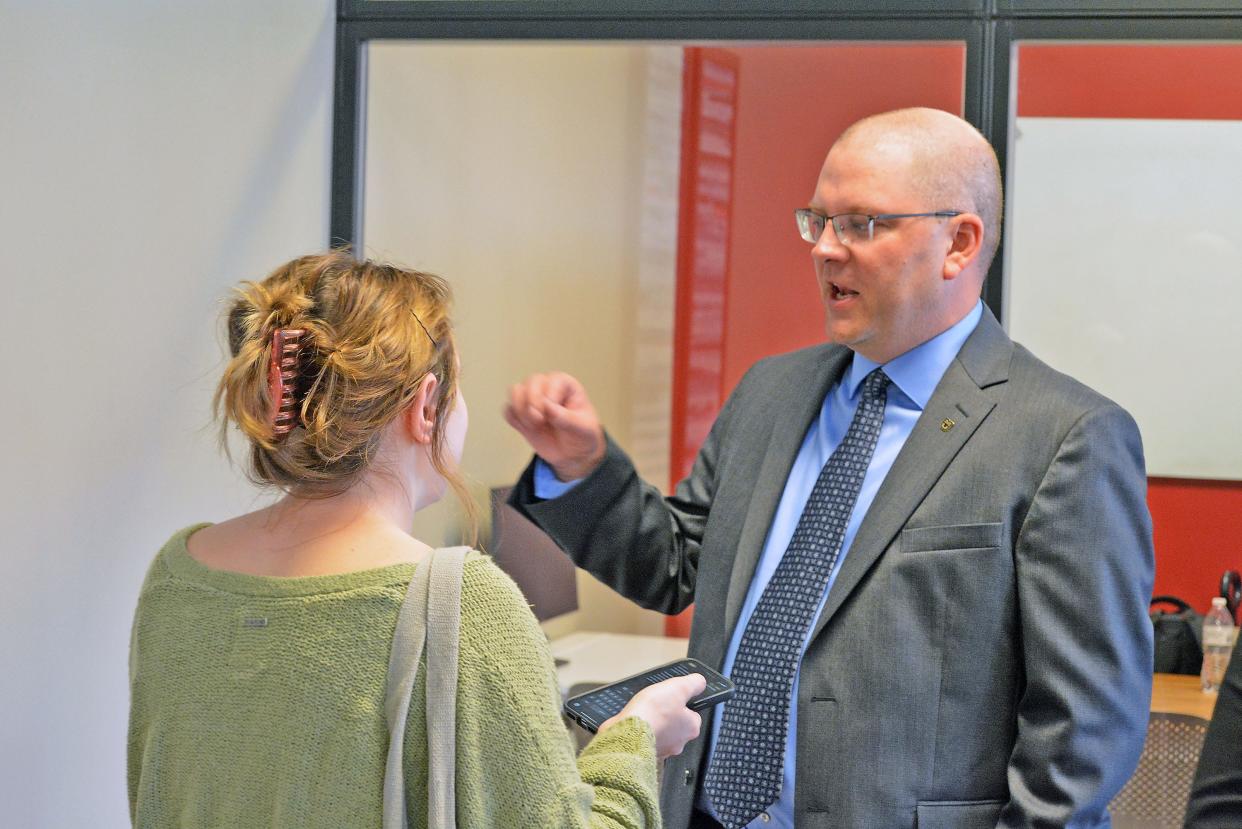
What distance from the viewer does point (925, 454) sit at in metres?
2.00

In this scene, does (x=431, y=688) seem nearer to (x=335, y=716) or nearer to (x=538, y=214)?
(x=335, y=716)

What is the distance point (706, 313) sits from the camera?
3025mm

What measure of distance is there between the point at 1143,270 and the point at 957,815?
129cm

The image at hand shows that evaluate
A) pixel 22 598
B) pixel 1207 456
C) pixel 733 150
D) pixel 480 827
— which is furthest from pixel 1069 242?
pixel 22 598

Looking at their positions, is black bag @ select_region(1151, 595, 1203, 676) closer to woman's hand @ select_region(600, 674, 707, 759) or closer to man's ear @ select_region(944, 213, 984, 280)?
man's ear @ select_region(944, 213, 984, 280)

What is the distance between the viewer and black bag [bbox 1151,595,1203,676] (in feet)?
8.79

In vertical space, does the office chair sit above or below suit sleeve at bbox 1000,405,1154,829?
below

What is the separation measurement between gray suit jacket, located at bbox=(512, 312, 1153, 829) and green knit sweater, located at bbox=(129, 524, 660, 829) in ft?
1.97

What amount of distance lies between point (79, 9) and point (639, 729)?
1.72 metres

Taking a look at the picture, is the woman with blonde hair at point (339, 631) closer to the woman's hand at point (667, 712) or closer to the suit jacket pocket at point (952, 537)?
the woman's hand at point (667, 712)

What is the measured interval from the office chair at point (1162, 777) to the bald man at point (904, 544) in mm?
1219

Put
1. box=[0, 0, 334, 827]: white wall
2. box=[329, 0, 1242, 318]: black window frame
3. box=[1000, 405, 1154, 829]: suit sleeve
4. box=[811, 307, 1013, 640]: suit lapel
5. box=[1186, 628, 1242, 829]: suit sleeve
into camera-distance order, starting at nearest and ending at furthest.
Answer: box=[1186, 628, 1242, 829]: suit sleeve
box=[1000, 405, 1154, 829]: suit sleeve
box=[811, 307, 1013, 640]: suit lapel
box=[0, 0, 334, 827]: white wall
box=[329, 0, 1242, 318]: black window frame

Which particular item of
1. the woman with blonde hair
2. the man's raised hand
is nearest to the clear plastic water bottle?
the man's raised hand

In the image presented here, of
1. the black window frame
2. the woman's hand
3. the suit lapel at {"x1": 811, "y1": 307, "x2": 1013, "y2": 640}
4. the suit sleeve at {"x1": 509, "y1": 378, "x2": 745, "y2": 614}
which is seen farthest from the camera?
the black window frame
